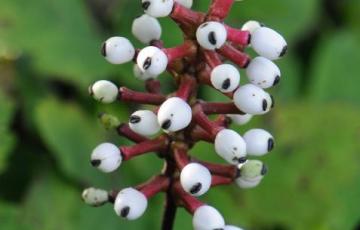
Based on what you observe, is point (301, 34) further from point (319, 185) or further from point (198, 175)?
point (198, 175)

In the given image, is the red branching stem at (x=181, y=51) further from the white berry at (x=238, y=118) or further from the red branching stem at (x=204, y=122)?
the white berry at (x=238, y=118)

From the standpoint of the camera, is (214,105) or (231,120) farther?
(231,120)

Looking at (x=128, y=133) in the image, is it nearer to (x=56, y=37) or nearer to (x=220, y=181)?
(x=220, y=181)

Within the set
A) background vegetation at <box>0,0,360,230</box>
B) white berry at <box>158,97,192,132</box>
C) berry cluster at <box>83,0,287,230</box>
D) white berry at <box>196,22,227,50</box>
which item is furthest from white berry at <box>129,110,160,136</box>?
background vegetation at <box>0,0,360,230</box>

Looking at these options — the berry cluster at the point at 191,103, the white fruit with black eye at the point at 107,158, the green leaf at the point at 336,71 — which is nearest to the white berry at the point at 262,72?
the berry cluster at the point at 191,103

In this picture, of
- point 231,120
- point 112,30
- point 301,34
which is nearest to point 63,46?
point 112,30
